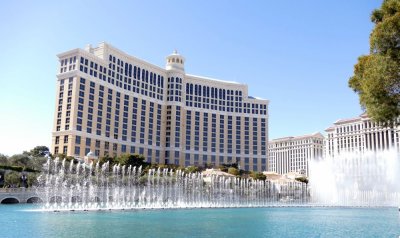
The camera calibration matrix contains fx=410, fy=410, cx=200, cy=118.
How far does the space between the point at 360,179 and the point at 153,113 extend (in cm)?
6892

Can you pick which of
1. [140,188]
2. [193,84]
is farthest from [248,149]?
[140,188]

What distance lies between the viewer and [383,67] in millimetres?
18469

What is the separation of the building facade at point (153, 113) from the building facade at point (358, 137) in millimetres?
30971

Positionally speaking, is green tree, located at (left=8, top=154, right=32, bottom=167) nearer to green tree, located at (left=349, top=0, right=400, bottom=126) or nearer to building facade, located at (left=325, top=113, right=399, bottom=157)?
green tree, located at (left=349, top=0, right=400, bottom=126)

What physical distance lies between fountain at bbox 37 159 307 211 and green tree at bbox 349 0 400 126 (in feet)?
121

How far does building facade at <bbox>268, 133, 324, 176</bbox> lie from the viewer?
595 feet

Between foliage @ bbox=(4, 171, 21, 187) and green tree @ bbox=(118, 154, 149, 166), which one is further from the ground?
green tree @ bbox=(118, 154, 149, 166)

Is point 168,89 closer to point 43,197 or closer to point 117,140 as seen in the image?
point 117,140

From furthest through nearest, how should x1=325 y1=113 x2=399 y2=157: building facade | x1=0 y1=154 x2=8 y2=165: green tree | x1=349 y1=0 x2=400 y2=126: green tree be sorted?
x1=325 y1=113 x2=399 y2=157: building facade, x1=0 y1=154 x2=8 y2=165: green tree, x1=349 y1=0 x2=400 y2=126: green tree

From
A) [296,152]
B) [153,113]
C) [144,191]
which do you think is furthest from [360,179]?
[296,152]

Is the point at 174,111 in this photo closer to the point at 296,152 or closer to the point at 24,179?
the point at 24,179

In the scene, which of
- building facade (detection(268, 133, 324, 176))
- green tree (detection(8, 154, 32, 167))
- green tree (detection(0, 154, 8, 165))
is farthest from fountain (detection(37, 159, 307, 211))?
building facade (detection(268, 133, 324, 176))

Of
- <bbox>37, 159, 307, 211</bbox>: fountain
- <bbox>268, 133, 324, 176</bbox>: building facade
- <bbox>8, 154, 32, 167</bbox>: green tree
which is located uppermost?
<bbox>268, 133, 324, 176</bbox>: building facade

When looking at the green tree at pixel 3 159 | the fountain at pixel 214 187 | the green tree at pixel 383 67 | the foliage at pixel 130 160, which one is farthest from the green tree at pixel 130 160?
the green tree at pixel 383 67
